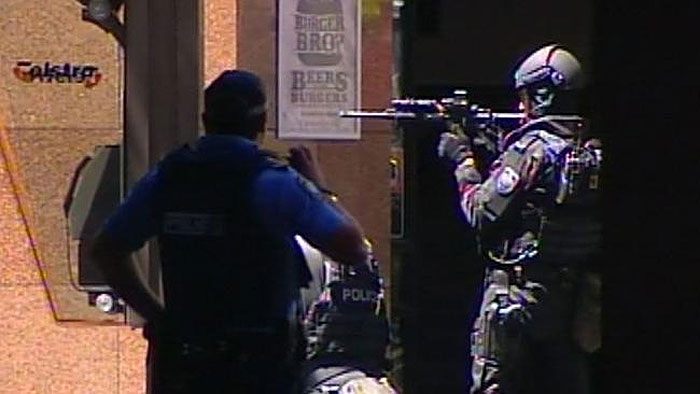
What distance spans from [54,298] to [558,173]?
175cm

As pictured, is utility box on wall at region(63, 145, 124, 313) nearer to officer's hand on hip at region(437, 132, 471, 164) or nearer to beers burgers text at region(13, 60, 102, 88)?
beers burgers text at region(13, 60, 102, 88)

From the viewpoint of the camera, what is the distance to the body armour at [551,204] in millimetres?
4633

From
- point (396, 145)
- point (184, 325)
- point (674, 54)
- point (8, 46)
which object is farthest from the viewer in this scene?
point (8, 46)

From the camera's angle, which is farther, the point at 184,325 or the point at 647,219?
the point at 647,219

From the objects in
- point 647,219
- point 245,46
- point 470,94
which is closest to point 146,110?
point 245,46

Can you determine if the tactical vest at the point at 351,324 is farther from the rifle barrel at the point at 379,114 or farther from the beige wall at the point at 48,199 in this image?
the beige wall at the point at 48,199

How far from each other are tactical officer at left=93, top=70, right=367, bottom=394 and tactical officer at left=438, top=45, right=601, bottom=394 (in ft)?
3.56

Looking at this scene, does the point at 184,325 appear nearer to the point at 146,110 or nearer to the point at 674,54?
the point at 146,110

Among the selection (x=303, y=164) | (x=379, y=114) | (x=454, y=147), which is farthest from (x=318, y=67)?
(x=303, y=164)

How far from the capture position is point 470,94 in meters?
4.80

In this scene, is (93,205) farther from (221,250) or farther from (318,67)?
(221,250)

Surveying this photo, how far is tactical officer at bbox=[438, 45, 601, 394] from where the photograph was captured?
15.2 ft

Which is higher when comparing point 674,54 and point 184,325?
point 674,54

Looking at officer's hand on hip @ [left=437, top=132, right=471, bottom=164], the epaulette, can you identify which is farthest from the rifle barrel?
the epaulette
